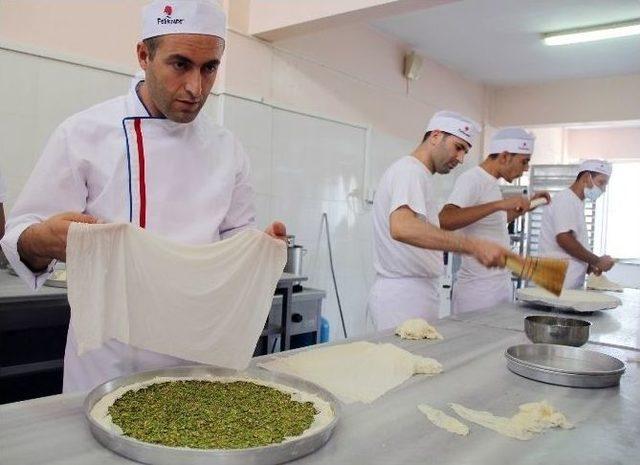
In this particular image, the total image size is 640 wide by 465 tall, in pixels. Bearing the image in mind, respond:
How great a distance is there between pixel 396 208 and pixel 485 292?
1.01 meters

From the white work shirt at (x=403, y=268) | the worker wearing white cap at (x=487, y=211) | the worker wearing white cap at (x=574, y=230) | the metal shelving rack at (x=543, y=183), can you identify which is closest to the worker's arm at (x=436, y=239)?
the white work shirt at (x=403, y=268)

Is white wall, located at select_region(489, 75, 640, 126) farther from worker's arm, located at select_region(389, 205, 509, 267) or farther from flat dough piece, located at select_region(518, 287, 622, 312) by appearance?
worker's arm, located at select_region(389, 205, 509, 267)

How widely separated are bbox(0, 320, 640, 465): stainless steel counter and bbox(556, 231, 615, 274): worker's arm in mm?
2630

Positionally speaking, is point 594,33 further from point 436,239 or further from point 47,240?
point 47,240

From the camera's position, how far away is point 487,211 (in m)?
2.89

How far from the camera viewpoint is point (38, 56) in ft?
9.05

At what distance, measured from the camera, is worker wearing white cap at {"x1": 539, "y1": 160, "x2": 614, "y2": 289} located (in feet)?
13.0

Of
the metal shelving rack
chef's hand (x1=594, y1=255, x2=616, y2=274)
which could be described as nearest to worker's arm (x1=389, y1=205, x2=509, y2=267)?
chef's hand (x1=594, y1=255, x2=616, y2=274)

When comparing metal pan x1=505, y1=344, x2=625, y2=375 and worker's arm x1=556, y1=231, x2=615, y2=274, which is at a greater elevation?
worker's arm x1=556, y1=231, x2=615, y2=274

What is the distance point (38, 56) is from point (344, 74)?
2.50 metres

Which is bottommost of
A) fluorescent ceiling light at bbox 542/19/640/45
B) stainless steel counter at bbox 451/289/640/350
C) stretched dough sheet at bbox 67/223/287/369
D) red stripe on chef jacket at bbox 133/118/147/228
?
stainless steel counter at bbox 451/289/640/350

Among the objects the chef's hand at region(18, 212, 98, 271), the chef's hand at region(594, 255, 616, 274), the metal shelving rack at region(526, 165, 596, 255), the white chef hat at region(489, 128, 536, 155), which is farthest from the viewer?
the metal shelving rack at region(526, 165, 596, 255)

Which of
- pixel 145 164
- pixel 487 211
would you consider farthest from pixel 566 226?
pixel 145 164

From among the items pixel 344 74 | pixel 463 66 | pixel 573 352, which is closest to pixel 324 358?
pixel 573 352
